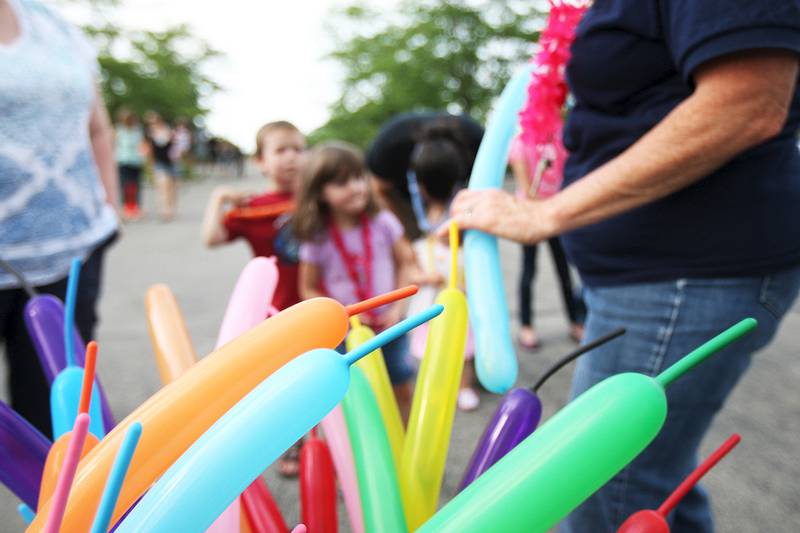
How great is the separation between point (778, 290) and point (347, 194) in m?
1.29

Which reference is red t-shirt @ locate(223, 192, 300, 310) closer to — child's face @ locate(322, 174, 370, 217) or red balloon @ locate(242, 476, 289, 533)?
child's face @ locate(322, 174, 370, 217)

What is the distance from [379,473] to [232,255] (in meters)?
5.50

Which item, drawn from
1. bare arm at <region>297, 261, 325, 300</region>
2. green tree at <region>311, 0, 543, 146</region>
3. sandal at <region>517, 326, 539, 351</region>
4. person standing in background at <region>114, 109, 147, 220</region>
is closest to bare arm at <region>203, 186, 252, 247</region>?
bare arm at <region>297, 261, 325, 300</region>

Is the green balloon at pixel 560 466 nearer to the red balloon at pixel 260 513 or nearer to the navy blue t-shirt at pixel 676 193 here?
the red balloon at pixel 260 513

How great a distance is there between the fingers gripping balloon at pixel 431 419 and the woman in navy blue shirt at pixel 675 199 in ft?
0.67

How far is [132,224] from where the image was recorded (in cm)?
747

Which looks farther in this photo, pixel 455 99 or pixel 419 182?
pixel 455 99

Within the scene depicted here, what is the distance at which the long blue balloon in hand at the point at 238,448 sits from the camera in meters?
0.34

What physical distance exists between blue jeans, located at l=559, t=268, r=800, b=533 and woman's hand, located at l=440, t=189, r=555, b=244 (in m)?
0.22

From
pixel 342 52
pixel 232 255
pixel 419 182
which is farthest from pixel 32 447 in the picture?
pixel 342 52

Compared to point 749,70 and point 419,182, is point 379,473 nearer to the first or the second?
point 749,70

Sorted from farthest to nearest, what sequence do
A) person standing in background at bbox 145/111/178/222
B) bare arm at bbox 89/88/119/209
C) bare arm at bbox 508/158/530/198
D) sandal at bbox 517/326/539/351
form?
1. person standing in background at bbox 145/111/178/222
2. sandal at bbox 517/326/539/351
3. bare arm at bbox 508/158/530/198
4. bare arm at bbox 89/88/119/209

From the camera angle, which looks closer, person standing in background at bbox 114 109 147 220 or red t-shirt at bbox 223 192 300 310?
red t-shirt at bbox 223 192 300 310

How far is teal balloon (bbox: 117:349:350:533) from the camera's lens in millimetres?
343
